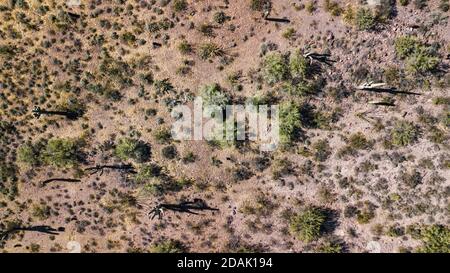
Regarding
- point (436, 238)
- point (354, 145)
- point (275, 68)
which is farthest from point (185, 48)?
point (436, 238)

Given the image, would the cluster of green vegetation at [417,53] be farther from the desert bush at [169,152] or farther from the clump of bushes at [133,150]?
the clump of bushes at [133,150]

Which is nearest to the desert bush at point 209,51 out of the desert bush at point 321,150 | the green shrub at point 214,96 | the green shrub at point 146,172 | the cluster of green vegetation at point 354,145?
the green shrub at point 214,96

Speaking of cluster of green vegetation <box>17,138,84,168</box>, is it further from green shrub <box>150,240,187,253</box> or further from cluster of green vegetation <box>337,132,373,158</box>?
cluster of green vegetation <box>337,132,373,158</box>

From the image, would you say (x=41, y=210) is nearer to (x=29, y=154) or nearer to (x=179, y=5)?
(x=29, y=154)

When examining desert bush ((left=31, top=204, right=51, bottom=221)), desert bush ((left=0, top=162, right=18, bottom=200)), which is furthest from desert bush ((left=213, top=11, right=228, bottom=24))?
desert bush ((left=31, top=204, right=51, bottom=221))

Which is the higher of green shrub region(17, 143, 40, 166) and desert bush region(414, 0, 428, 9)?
desert bush region(414, 0, 428, 9)

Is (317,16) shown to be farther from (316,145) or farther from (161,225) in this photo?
(161,225)

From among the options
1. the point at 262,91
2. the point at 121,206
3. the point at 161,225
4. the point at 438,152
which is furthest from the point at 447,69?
the point at 121,206

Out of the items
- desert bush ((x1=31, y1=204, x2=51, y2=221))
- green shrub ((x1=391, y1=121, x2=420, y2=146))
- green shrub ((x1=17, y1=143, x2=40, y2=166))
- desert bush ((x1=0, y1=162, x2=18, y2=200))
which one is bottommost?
desert bush ((x1=31, y1=204, x2=51, y2=221))
